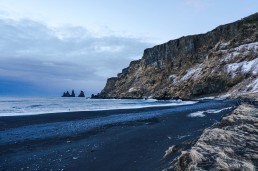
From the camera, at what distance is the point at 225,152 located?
35.0ft

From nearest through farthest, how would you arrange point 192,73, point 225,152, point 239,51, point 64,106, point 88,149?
point 225,152
point 88,149
point 64,106
point 239,51
point 192,73

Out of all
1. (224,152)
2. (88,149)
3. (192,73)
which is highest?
(192,73)

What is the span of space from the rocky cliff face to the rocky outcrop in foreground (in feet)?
224

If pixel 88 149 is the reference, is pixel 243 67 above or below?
above

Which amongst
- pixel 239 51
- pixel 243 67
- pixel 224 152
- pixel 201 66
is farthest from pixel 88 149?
pixel 201 66

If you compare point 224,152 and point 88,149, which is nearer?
point 224,152

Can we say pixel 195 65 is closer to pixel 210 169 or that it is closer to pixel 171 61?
pixel 171 61

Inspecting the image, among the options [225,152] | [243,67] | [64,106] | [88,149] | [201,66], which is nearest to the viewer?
[225,152]

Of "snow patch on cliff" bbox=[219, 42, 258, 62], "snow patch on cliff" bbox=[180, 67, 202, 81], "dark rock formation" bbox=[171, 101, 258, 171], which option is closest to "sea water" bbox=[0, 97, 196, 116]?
"snow patch on cliff" bbox=[180, 67, 202, 81]

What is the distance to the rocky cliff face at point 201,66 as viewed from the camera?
9675 centimetres

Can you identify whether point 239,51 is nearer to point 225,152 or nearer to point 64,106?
point 64,106

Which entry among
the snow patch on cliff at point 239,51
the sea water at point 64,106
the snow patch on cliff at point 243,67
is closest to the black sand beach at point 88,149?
the sea water at point 64,106

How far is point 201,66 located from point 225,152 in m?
110

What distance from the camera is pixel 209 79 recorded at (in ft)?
335
